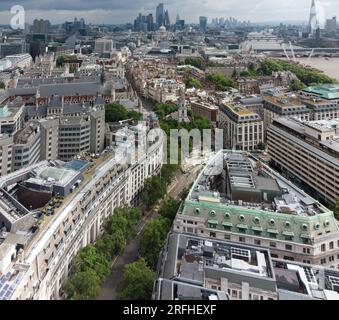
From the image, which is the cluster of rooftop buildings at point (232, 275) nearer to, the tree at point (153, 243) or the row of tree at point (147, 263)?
the row of tree at point (147, 263)

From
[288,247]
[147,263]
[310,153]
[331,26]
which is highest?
[331,26]

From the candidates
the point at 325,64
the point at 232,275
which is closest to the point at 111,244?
the point at 232,275

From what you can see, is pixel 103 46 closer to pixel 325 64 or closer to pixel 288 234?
pixel 325 64

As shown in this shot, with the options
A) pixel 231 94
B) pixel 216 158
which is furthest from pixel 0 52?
pixel 216 158

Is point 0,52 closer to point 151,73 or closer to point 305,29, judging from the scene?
point 151,73

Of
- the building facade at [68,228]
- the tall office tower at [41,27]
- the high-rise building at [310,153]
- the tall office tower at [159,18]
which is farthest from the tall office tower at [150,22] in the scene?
the building facade at [68,228]

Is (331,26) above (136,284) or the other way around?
Answer: above
